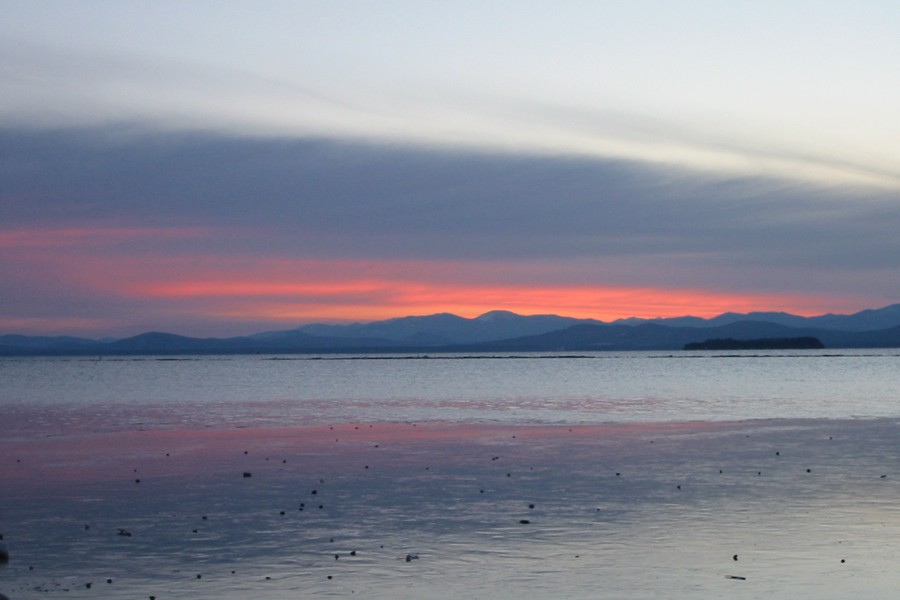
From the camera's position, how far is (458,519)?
59.2ft

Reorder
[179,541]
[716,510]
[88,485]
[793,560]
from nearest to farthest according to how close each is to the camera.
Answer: [793,560]
[179,541]
[716,510]
[88,485]

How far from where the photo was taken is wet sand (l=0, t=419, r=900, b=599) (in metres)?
Result: 13.5

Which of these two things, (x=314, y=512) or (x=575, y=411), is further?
(x=575, y=411)

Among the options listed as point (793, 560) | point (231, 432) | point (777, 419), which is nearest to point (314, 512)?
point (793, 560)

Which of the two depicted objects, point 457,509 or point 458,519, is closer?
point 458,519

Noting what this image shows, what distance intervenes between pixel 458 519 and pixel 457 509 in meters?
1.02

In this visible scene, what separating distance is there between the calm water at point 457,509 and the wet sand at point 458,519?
61 mm

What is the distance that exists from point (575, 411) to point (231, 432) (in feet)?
52.7

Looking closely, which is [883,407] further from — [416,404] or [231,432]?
[231,432]

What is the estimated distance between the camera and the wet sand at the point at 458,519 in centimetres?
1351

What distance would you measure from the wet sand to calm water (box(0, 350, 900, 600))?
61mm

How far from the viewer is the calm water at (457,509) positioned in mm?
13594

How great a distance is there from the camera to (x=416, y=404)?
177 ft

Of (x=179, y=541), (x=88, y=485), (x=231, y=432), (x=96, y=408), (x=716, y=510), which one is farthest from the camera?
(x=96, y=408)
